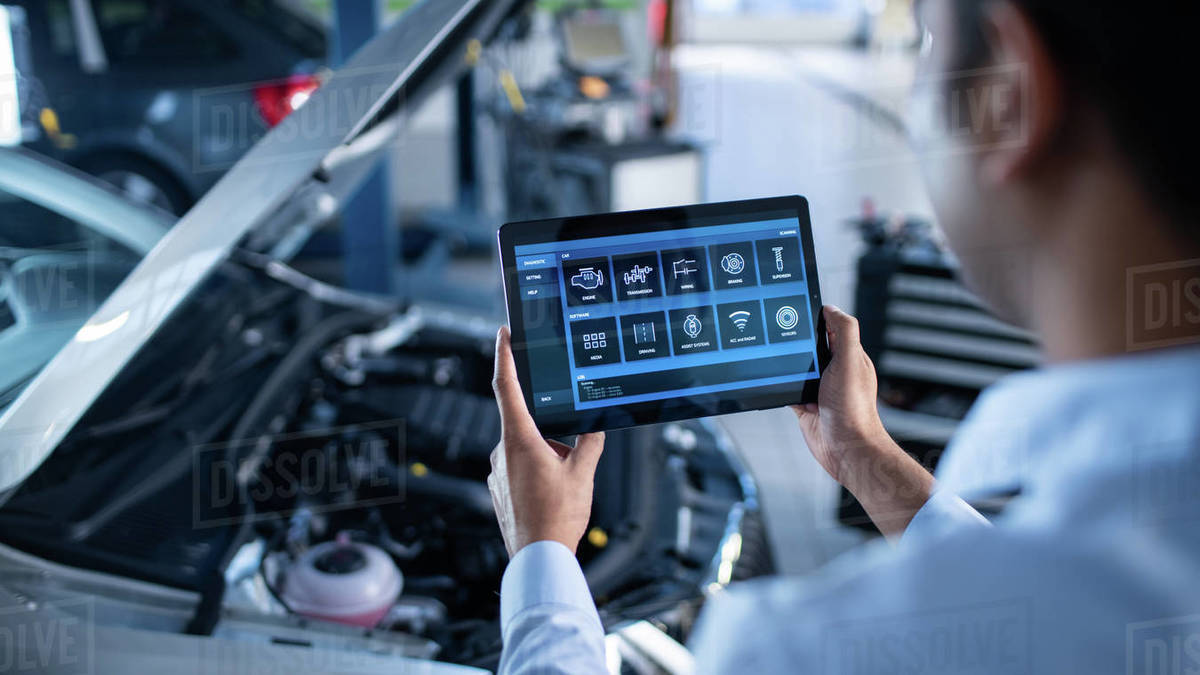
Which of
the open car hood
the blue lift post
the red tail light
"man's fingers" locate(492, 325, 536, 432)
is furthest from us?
the blue lift post

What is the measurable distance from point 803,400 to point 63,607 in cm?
80

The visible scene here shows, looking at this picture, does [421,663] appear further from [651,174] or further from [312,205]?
[651,174]

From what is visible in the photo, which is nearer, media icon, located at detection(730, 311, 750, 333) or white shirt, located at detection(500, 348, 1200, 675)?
white shirt, located at detection(500, 348, 1200, 675)

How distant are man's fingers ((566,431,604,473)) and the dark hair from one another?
47cm

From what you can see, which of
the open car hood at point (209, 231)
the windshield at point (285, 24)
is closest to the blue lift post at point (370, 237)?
the windshield at point (285, 24)

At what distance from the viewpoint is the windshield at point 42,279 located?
111 cm

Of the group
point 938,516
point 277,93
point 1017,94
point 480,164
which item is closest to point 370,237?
point 277,93

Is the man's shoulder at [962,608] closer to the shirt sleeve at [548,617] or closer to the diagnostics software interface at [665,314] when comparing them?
the shirt sleeve at [548,617]

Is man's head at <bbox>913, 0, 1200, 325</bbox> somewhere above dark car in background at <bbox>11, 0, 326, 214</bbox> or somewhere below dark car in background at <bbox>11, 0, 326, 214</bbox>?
below

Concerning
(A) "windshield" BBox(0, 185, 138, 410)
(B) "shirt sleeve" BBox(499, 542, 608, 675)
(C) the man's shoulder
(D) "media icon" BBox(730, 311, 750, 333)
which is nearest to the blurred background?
(A) "windshield" BBox(0, 185, 138, 410)

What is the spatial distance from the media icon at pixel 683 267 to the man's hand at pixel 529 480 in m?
0.17

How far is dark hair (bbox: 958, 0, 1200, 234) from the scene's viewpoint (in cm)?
50

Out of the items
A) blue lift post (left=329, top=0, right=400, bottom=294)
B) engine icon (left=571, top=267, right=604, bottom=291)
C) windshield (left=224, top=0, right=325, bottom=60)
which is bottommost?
engine icon (left=571, top=267, right=604, bottom=291)

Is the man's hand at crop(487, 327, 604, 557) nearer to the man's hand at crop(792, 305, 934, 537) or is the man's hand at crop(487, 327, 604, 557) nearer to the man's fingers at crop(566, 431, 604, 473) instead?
the man's fingers at crop(566, 431, 604, 473)
